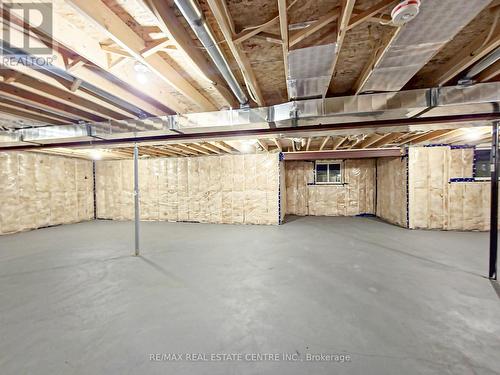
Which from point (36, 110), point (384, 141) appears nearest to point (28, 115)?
point (36, 110)

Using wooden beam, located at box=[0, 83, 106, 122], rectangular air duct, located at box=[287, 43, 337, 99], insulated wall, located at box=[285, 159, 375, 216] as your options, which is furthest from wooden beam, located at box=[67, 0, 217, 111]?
insulated wall, located at box=[285, 159, 375, 216]

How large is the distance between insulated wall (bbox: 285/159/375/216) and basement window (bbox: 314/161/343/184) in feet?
0.46

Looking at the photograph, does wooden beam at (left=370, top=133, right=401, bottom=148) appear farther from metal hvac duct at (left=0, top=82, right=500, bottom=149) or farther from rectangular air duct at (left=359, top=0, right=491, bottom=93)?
rectangular air duct at (left=359, top=0, right=491, bottom=93)

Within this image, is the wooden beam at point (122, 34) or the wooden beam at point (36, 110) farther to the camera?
the wooden beam at point (36, 110)

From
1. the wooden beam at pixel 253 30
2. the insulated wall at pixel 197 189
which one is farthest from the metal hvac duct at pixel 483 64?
the insulated wall at pixel 197 189

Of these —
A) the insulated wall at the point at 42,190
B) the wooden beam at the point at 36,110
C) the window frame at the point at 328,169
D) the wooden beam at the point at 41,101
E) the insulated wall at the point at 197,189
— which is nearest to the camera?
the wooden beam at the point at 41,101

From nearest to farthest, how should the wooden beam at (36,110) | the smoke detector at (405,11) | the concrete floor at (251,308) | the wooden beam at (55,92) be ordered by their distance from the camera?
the smoke detector at (405,11)
the concrete floor at (251,308)
the wooden beam at (55,92)
the wooden beam at (36,110)

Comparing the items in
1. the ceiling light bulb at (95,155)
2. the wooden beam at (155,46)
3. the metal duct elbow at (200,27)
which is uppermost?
the wooden beam at (155,46)

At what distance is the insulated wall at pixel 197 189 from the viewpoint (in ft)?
17.7

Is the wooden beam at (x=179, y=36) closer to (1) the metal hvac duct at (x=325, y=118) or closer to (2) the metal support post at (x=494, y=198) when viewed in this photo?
(1) the metal hvac duct at (x=325, y=118)

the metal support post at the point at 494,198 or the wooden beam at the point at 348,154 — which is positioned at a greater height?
the wooden beam at the point at 348,154

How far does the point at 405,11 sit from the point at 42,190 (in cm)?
759

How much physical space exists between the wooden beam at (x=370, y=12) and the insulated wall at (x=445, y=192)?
4.64 metres

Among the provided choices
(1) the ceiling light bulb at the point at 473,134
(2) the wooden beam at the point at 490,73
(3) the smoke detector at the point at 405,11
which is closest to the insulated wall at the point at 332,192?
(1) the ceiling light bulb at the point at 473,134
